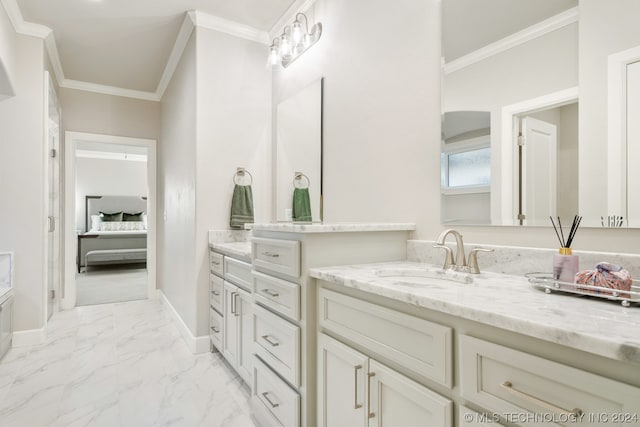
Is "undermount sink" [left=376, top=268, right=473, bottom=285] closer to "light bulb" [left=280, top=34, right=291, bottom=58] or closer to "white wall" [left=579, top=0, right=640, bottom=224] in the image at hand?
"white wall" [left=579, top=0, right=640, bottom=224]

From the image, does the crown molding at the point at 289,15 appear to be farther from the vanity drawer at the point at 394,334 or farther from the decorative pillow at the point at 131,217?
the decorative pillow at the point at 131,217

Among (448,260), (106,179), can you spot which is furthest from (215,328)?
(106,179)

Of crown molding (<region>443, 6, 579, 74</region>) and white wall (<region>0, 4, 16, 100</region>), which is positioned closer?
crown molding (<region>443, 6, 579, 74</region>)

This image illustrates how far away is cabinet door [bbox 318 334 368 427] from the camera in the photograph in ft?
3.63

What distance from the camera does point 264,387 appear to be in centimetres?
168

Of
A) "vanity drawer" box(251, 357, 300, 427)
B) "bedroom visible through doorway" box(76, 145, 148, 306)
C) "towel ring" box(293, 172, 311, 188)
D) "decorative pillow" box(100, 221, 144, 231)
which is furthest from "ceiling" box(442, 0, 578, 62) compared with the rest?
"decorative pillow" box(100, 221, 144, 231)

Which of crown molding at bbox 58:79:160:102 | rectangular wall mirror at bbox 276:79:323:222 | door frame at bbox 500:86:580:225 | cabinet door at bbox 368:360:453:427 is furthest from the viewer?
crown molding at bbox 58:79:160:102

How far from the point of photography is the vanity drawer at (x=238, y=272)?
81.0 inches

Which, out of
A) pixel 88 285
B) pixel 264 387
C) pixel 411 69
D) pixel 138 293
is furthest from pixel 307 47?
pixel 88 285

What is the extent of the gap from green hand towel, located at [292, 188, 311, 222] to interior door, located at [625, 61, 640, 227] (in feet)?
5.83

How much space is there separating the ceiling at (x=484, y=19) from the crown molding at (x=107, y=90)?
4018 mm

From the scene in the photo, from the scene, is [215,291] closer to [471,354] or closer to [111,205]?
[471,354]

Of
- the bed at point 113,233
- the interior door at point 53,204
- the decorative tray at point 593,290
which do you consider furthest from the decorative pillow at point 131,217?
the decorative tray at point 593,290

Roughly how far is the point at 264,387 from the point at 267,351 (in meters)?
0.19
